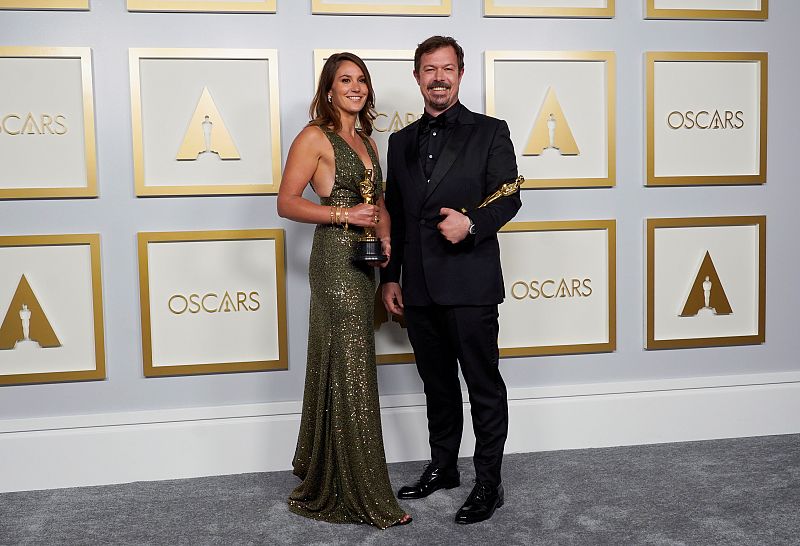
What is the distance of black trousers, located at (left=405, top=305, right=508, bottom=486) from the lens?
3207 millimetres

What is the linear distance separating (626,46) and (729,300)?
1411 mm

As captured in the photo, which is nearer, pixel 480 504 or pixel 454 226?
pixel 454 226

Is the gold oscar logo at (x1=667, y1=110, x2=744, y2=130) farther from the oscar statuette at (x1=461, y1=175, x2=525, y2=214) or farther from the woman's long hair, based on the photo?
the woman's long hair

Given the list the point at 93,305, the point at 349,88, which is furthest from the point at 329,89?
the point at 93,305

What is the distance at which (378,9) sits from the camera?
151 inches

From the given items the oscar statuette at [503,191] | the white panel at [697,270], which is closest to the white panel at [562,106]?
the white panel at [697,270]

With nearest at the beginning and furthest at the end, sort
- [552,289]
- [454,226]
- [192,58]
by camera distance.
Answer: [454,226] < [192,58] < [552,289]

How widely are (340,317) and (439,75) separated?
39.6 inches

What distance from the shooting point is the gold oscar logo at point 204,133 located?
3.74 m

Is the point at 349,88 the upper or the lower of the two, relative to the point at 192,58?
lower

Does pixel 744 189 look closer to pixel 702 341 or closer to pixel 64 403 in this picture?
pixel 702 341

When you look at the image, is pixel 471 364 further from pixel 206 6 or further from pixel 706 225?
pixel 206 6

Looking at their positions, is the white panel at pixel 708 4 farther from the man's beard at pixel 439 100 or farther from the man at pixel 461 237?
the man's beard at pixel 439 100

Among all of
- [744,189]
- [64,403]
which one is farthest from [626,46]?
[64,403]
